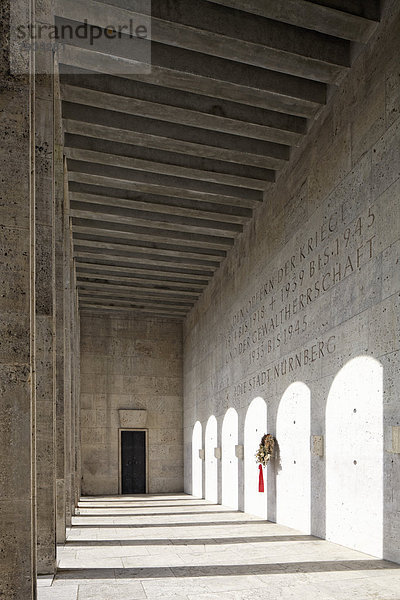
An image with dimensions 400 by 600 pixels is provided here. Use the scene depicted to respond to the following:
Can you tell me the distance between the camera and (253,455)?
1576 cm

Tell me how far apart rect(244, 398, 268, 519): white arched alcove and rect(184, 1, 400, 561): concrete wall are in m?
0.12

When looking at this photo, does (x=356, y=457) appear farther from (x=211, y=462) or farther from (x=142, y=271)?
(x=142, y=271)

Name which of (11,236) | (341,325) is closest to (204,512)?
(341,325)

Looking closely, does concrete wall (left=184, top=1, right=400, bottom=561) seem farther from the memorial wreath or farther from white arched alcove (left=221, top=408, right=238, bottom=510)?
white arched alcove (left=221, top=408, right=238, bottom=510)

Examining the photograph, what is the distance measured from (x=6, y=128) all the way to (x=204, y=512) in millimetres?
13723

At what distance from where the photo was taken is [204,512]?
16828 mm

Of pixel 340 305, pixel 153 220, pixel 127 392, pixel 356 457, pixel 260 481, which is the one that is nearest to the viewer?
pixel 356 457

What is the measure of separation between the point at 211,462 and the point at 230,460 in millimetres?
2904

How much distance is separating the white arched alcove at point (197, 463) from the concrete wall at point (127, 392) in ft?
8.52

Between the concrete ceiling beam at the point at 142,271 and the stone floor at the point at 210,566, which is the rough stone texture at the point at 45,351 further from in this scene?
the concrete ceiling beam at the point at 142,271

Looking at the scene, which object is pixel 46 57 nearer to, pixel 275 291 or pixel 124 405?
pixel 275 291

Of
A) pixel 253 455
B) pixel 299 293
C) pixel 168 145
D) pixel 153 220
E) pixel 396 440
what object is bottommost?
pixel 253 455

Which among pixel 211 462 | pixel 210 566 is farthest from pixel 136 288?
pixel 210 566

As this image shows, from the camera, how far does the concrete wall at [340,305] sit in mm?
9086
